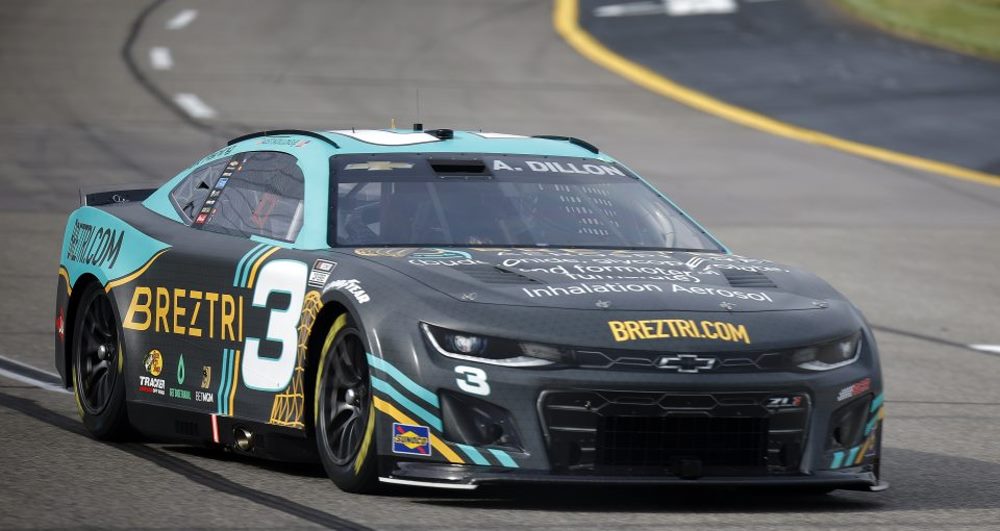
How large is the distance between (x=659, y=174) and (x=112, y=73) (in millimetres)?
8061

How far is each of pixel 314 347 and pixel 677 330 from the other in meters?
1.37

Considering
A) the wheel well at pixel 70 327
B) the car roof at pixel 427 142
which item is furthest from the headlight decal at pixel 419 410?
the wheel well at pixel 70 327

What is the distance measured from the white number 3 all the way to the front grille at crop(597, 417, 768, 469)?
39 cm

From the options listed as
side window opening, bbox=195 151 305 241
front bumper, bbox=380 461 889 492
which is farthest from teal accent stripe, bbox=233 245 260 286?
front bumper, bbox=380 461 889 492

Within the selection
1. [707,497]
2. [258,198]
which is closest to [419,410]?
[707,497]

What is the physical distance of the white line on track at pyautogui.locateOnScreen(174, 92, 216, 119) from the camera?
21828mm

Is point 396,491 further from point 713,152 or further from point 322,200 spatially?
point 713,152

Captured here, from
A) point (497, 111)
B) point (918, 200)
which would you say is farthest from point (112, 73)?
point (918, 200)

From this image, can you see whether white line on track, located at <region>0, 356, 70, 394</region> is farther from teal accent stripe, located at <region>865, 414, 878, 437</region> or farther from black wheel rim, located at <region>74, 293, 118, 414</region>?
teal accent stripe, located at <region>865, 414, 878, 437</region>

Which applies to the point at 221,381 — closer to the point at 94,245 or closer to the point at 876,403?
the point at 94,245

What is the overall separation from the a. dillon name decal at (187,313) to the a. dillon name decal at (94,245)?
382 millimetres

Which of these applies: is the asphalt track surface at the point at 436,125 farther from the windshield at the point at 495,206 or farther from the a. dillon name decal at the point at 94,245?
the windshield at the point at 495,206

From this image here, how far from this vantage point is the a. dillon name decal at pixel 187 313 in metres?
7.28

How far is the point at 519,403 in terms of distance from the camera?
6.10 metres
